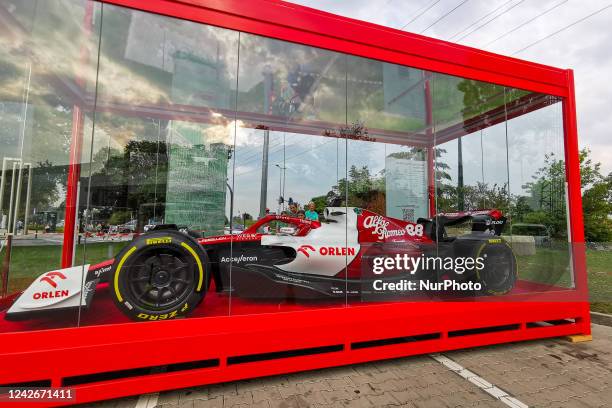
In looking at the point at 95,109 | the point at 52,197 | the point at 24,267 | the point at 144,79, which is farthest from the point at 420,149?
the point at 24,267

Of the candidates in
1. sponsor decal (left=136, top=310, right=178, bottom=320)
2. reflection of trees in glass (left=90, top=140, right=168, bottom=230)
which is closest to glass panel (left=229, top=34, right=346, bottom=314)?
sponsor decal (left=136, top=310, right=178, bottom=320)

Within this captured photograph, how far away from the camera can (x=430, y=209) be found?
3.70 meters

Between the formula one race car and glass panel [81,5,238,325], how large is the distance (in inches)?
0.6

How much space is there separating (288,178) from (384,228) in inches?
47.5

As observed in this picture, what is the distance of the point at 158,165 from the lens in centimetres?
271

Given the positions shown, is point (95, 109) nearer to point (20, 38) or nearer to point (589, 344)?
point (20, 38)

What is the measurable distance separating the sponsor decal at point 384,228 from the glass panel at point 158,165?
1.50 m

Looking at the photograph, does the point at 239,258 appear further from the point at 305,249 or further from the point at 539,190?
the point at 539,190

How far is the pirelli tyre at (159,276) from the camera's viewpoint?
242cm

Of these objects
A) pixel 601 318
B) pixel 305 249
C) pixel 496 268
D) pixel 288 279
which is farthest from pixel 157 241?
pixel 601 318

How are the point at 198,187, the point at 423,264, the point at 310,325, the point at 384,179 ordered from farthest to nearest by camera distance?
the point at 384,179
the point at 423,264
the point at 198,187
the point at 310,325

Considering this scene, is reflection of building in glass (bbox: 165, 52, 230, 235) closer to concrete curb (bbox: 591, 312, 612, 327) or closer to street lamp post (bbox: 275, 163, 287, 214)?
street lamp post (bbox: 275, 163, 287, 214)

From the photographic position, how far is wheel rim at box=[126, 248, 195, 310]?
8.12 feet

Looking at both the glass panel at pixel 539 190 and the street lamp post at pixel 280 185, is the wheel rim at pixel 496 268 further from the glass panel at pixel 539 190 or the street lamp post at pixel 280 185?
the street lamp post at pixel 280 185
